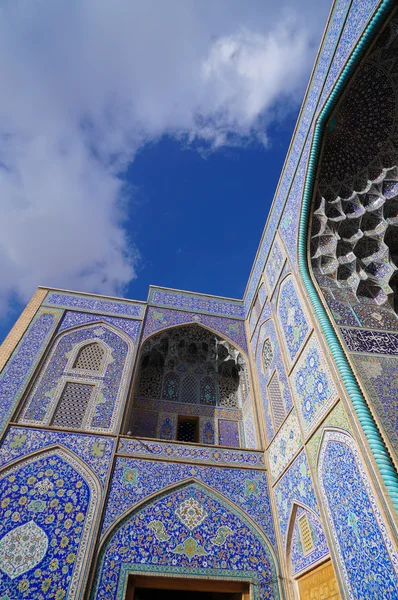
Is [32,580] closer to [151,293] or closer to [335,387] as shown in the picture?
[335,387]

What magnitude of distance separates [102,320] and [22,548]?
349 cm

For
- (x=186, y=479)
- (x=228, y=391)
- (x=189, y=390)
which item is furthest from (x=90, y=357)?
(x=228, y=391)

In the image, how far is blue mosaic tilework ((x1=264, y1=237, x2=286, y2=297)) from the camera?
545 cm

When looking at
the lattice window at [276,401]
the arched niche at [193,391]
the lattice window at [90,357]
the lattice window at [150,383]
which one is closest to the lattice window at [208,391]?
the arched niche at [193,391]

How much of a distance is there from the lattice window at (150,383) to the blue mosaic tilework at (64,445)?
1.72 meters

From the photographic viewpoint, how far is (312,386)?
3777 mm

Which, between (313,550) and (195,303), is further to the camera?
(195,303)

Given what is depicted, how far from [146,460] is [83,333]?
2507mm

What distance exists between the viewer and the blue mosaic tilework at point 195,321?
6.46 metres

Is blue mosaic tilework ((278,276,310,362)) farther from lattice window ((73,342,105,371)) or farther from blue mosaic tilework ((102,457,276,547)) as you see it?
lattice window ((73,342,105,371))

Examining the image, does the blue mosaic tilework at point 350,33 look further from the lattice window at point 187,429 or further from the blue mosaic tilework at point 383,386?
the lattice window at point 187,429

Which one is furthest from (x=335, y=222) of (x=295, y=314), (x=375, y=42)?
(x=375, y=42)

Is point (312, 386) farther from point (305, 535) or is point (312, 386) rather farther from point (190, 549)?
point (190, 549)

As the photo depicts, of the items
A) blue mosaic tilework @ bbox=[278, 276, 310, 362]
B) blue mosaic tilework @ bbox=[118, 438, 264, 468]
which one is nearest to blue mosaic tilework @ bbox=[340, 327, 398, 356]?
blue mosaic tilework @ bbox=[278, 276, 310, 362]
